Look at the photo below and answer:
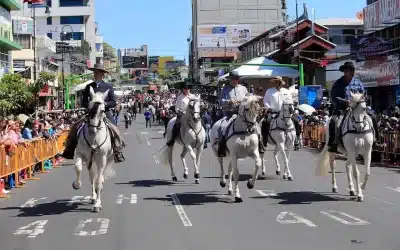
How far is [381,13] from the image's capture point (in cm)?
3741

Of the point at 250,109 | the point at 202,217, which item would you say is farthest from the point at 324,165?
the point at 202,217

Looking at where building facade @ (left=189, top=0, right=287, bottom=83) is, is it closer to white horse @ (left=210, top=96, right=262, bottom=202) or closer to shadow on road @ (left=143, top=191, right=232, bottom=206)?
shadow on road @ (left=143, top=191, right=232, bottom=206)

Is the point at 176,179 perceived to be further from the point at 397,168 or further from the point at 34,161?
the point at 397,168

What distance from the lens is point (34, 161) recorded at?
21.8 metres

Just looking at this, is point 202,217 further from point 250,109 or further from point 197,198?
point 250,109

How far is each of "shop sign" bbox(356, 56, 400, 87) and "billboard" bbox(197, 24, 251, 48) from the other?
8504 cm

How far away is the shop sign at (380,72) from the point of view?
112 ft

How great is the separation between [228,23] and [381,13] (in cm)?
9868

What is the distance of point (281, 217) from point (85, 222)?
3581 mm

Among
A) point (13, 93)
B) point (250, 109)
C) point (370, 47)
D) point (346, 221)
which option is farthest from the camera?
point (370, 47)

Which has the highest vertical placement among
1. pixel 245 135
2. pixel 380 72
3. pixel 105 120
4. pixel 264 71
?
pixel 264 71

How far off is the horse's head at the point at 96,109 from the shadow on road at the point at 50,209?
1797 mm

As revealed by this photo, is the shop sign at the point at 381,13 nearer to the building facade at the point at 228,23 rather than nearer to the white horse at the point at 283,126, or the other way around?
the white horse at the point at 283,126

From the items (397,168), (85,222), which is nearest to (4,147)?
(85,222)
